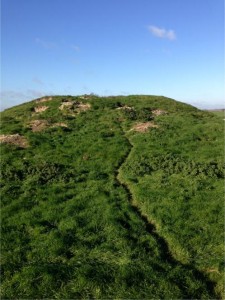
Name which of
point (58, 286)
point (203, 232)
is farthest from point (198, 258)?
point (58, 286)

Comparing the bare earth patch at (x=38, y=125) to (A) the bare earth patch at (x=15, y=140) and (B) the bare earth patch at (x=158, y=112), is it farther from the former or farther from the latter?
(B) the bare earth patch at (x=158, y=112)

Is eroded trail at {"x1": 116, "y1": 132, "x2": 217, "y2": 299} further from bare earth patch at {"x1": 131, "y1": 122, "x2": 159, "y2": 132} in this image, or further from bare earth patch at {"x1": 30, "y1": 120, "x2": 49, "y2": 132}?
bare earth patch at {"x1": 30, "y1": 120, "x2": 49, "y2": 132}

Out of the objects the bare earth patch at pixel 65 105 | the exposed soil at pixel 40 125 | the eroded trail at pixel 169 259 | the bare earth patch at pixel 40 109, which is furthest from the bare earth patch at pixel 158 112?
the eroded trail at pixel 169 259

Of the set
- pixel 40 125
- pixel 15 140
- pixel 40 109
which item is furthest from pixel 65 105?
pixel 15 140

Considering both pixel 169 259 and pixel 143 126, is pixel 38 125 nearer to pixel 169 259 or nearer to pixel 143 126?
pixel 143 126

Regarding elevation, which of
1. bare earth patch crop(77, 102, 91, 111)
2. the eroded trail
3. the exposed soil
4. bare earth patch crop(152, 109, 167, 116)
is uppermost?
bare earth patch crop(77, 102, 91, 111)

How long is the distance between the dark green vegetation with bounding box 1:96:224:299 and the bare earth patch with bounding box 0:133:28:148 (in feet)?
1.85

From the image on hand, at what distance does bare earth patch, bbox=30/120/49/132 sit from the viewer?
129 ft

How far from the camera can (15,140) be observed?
3491 cm

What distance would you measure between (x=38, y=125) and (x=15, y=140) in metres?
6.34

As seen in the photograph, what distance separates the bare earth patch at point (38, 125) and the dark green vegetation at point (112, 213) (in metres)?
0.37

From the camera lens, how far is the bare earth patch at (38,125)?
129 feet

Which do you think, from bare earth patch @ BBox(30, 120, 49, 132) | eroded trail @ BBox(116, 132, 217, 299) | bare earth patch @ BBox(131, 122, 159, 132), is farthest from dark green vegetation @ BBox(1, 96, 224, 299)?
bare earth patch @ BBox(131, 122, 159, 132)

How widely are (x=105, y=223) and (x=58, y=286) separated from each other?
5581 mm
